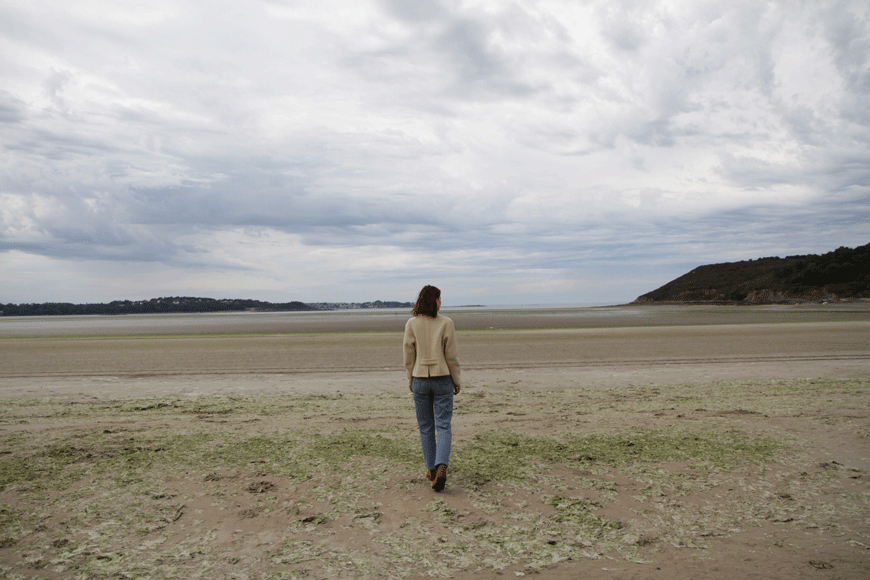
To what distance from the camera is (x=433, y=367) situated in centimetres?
516

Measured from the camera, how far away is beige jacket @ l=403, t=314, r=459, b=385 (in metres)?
5.18

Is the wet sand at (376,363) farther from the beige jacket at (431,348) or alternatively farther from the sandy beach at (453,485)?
the beige jacket at (431,348)

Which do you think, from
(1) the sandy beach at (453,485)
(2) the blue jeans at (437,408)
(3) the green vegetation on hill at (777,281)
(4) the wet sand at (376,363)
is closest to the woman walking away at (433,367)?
(2) the blue jeans at (437,408)

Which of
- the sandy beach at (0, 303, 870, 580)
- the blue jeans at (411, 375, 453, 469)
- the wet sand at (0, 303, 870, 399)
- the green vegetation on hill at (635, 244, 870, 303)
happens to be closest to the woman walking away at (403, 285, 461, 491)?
the blue jeans at (411, 375, 453, 469)

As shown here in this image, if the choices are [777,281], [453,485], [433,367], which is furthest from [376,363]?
[777,281]

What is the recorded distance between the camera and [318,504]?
16.7ft

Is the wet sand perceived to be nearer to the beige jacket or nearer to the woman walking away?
the woman walking away

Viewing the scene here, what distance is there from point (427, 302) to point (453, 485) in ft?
6.97

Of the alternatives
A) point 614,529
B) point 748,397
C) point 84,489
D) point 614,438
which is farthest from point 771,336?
point 84,489

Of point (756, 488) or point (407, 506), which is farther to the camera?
point (756, 488)

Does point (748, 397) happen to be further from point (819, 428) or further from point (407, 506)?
point (407, 506)

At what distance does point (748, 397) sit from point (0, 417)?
14.8 metres

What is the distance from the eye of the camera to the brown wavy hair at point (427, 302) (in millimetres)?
5254

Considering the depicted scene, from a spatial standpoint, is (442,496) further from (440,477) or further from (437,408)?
(437,408)
